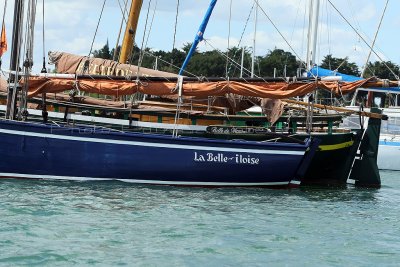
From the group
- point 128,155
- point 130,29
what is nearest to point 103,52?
point 130,29

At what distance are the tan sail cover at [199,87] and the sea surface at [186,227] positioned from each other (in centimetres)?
300

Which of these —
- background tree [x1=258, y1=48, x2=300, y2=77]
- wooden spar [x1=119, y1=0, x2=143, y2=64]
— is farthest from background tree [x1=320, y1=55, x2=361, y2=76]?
wooden spar [x1=119, y1=0, x2=143, y2=64]

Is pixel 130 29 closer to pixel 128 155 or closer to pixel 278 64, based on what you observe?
pixel 128 155

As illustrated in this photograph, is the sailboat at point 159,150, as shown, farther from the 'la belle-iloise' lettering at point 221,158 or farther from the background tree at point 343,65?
the background tree at point 343,65

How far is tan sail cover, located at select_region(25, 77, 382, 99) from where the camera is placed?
23.8m

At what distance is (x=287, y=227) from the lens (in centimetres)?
1708

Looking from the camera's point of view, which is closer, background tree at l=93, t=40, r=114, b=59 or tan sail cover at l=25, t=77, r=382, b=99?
tan sail cover at l=25, t=77, r=382, b=99

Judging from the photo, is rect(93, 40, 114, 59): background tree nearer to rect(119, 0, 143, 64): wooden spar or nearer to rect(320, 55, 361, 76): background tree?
rect(320, 55, 361, 76): background tree

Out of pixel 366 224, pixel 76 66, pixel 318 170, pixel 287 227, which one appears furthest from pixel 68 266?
pixel 76 66

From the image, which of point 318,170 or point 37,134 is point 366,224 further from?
point 37,134

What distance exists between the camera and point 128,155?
2244cm

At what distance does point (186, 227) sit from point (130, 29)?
576 inches

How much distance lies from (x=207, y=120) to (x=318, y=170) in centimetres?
382

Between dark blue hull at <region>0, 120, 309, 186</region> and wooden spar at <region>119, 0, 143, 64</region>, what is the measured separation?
763 centimetres
